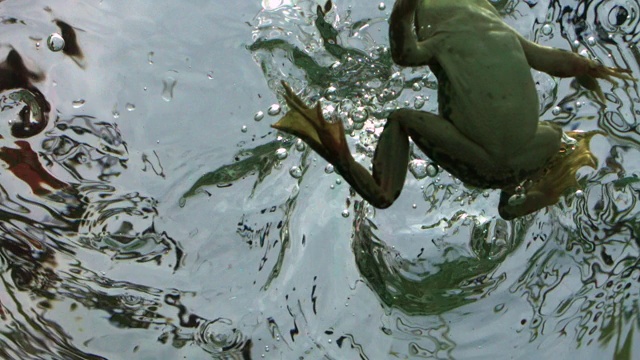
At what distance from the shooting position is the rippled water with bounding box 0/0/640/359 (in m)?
3.20

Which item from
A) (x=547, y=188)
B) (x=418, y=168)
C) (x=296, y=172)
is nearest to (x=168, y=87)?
(x=296, y=172)

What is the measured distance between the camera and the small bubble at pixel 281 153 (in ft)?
10.9

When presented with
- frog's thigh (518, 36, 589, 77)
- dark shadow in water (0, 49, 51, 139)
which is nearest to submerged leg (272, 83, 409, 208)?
frog's thigh (518, 36, 589, 77)

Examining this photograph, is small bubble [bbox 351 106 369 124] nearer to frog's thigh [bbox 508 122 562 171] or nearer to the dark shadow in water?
frog's thigh [bbox 508 122 562 171]

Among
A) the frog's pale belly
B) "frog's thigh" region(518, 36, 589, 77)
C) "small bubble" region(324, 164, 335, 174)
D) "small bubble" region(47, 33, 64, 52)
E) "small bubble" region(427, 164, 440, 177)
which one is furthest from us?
"small bubble" region(324, 164, 335, 174)

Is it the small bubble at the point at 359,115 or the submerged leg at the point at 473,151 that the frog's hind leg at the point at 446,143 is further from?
the small bubble at the point at 359,115

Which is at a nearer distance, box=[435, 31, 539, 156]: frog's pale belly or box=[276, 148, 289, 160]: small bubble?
box=[435, 31, 539, 156]: frog's pale belly

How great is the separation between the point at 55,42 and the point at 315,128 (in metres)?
1.63

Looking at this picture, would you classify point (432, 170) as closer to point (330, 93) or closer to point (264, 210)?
point (330, 93)

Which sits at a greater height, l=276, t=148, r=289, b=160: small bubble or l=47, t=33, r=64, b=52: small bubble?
l=47, t=33, r=64, b=52: small bubble

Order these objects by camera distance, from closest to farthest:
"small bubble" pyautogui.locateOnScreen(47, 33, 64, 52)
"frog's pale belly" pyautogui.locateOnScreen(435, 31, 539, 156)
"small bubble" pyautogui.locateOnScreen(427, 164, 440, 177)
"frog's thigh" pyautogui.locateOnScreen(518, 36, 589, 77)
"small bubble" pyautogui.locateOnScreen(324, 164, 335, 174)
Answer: "frog's pale belly" pyautogui.locateOnScreen(435, 31, 539, 156)
"frog's thigh" pyautogui.locateOnScreen(518, 36, 589, 77)
"small bubble" pyautogui.locateOnScreen(427, 164, 440, 177)
"small bubble" pyautogui.locateOnScreen(47, 33, 64, 52)
"small bubble" pyautogui.locateOnScreen(324, 164, 335, 174)

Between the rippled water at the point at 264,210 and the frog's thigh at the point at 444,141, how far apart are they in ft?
3.39

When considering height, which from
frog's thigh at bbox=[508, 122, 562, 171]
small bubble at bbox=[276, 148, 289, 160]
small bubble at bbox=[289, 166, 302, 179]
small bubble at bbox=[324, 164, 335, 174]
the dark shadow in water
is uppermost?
the dark shadow in water

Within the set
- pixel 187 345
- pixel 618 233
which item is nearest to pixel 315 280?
pixel 187 345
